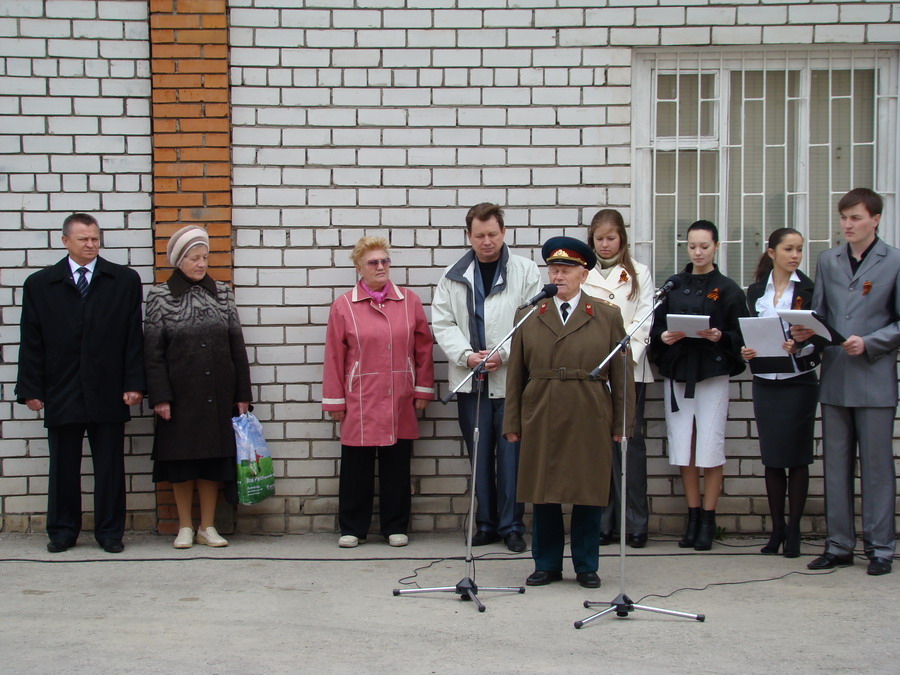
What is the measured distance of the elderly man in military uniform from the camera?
17.7 feet

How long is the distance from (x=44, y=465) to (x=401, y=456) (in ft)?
7.79

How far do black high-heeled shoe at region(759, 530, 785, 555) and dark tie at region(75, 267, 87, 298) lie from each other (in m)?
4.46

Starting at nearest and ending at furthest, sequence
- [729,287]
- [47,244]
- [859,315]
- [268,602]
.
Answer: [268,602] < [859,315] < [729,287] < [47,244]

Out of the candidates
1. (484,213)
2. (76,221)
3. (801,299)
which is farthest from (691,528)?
(76,221)

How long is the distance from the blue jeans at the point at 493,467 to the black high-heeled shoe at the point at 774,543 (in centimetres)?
149

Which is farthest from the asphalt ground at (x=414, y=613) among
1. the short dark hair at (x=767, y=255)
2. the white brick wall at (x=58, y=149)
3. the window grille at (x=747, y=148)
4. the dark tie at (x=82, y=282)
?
the window grille at (x=747, y=148)

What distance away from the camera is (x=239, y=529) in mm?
6875

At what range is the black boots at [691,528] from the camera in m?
6.48

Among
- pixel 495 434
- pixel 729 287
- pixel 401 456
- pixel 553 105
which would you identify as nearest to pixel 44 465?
pixel 401 456

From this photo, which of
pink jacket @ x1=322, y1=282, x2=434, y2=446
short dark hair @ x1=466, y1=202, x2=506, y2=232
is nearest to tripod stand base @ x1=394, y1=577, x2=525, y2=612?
pink jacket @ x1=322, y1=282, x2=434, y2=446

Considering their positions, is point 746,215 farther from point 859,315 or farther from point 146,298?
point 146,298

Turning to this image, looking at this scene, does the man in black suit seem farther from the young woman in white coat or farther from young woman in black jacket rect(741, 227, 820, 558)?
young woman in black jacket rect(741, 227, 820, 558)

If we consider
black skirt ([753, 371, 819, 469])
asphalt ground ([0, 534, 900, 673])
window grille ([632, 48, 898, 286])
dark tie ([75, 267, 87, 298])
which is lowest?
asphalt ground ([0, 534, 900, 673])

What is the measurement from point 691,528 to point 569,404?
5.33 feet
